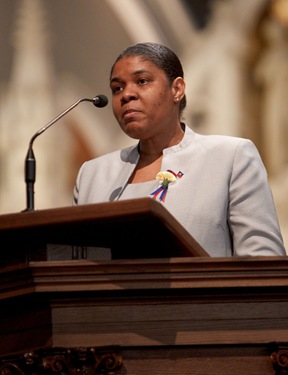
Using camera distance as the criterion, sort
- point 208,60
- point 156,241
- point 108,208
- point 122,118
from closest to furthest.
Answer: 1. point 108,208
2. point 156,241
3. point 122,118
4. point 208,60

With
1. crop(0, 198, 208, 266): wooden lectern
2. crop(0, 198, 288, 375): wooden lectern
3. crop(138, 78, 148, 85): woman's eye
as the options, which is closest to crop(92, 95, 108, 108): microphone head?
crop(138, 78, 148, 85): woman's eye

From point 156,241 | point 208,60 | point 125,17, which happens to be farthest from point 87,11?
point 156,241

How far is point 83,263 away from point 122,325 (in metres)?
0.19

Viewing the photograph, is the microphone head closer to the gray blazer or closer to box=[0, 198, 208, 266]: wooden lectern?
the gray blazer

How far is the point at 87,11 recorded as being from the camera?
8477 mm

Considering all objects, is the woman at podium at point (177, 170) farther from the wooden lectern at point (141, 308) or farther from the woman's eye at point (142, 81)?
the wooden lectern at point (141, 308)

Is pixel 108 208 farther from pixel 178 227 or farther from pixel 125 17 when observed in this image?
pixel 125 17

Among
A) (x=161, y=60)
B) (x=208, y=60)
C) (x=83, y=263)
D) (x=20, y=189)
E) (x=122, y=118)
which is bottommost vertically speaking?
(x=83, y=263)

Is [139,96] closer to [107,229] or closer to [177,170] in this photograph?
[177,170]

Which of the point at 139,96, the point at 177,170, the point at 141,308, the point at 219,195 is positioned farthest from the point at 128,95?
the point at 141,308

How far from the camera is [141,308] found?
2.94m

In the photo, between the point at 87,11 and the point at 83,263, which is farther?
the point at 87,11

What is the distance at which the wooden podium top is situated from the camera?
2807 mm

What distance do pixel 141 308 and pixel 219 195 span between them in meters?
0.90
